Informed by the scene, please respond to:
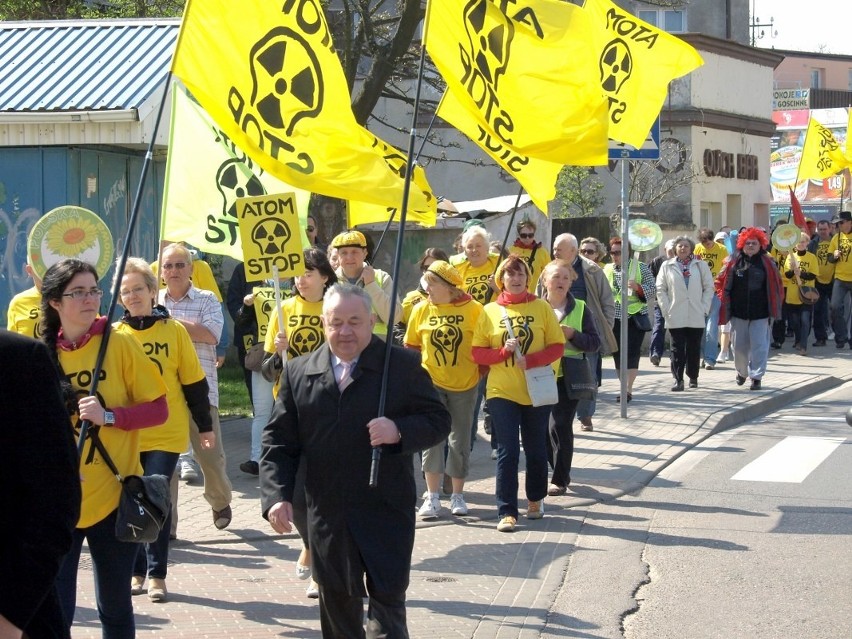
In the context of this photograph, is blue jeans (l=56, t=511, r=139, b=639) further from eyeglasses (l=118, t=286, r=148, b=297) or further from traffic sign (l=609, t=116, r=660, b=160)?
traffic sign (l=609, t=116, r=660, b=160)

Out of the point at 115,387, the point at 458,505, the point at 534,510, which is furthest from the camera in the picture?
the point at 458,505

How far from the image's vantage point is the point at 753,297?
16.5 metres

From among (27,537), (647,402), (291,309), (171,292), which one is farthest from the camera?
(647,402)

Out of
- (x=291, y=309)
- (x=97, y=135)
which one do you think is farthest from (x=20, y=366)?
(x=97, y=135)

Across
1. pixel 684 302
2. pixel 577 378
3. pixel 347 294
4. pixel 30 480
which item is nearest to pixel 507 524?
pixel 577 378

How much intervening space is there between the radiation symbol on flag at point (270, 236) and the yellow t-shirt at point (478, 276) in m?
3.28

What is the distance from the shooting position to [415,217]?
8492 millimetres

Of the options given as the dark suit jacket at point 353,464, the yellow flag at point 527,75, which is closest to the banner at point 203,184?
the yellow flag at point 527,75

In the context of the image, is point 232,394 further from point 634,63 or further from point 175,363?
point 175,363

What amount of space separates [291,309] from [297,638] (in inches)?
96.9

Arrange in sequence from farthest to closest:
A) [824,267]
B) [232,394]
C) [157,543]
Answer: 1. [824,267]
2. [232,394]
3. [157,543]

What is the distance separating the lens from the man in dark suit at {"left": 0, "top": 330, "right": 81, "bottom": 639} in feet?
9.80

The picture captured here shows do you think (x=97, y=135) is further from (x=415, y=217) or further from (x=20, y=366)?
(x=20, y=366)

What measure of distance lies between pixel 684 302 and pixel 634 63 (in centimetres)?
506
